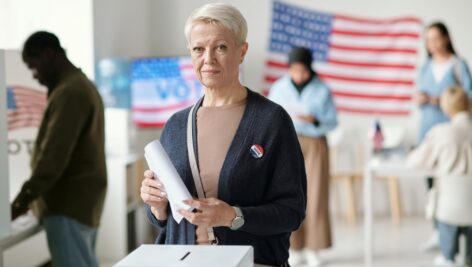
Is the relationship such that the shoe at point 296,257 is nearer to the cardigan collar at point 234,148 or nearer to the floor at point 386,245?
the floor at point 386,245

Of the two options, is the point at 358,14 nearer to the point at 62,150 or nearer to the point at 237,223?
the point at 62,150

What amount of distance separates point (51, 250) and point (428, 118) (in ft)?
14.2

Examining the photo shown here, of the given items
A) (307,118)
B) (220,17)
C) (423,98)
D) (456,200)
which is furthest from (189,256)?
(423,98)

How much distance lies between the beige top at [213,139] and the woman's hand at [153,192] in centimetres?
10

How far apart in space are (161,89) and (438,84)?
2.44 m

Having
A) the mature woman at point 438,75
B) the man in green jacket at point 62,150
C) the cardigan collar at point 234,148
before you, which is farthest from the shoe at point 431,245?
the cardigan collar at point 234,148

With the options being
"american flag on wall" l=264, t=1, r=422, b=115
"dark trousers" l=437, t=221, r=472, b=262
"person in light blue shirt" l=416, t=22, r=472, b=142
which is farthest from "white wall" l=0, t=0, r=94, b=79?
"american flag on wall" l=264, t=1, r=422, b=115

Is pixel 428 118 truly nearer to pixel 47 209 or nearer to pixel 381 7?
pixel 381 7

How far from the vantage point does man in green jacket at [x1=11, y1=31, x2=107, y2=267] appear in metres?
2.42

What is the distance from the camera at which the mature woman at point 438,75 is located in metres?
6.27

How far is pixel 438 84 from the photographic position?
6391 mm

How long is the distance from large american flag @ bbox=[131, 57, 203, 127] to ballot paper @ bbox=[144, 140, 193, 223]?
5.46 m

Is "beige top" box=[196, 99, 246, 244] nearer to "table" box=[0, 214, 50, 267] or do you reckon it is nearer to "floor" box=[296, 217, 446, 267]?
"table" box=[0, 214, 50, 267]

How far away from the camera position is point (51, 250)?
8.59ft
